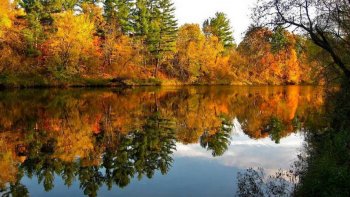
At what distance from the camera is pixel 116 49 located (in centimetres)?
7338

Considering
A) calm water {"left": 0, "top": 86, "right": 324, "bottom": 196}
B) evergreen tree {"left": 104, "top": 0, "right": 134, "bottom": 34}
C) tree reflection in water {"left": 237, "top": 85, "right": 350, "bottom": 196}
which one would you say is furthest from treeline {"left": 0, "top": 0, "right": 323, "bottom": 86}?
tree reflection in water {"left": 237, "top": 85, "right": 350, "bottom": 196}

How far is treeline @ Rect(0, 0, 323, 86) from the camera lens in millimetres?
Answer: 61406

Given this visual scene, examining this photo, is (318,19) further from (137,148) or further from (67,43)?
(67,43)

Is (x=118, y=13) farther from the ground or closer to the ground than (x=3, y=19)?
farther from the ground

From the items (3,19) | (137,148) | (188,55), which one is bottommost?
(137,148)

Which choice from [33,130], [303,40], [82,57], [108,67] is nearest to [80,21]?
[82,57]

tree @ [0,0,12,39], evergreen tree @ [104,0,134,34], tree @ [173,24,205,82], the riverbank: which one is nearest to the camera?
tree @ [0,0,12,39]

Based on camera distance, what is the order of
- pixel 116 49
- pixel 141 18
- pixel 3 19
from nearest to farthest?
1. pixel 3 19
2. pixel 116 49
3. pixel 141 18

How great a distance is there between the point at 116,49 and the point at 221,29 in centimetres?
3559

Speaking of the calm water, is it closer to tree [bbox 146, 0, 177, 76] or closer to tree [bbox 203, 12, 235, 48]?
tree [bbox 146, 0, 177, 76]

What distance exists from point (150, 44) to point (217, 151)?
59.1m

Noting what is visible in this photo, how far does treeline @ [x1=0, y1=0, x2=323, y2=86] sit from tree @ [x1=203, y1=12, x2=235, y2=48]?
0.84ft

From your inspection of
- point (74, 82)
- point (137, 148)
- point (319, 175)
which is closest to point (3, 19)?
point (74, 82)

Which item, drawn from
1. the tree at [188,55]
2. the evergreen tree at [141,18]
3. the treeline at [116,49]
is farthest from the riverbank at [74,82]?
the evergreen tree at [141,18]
